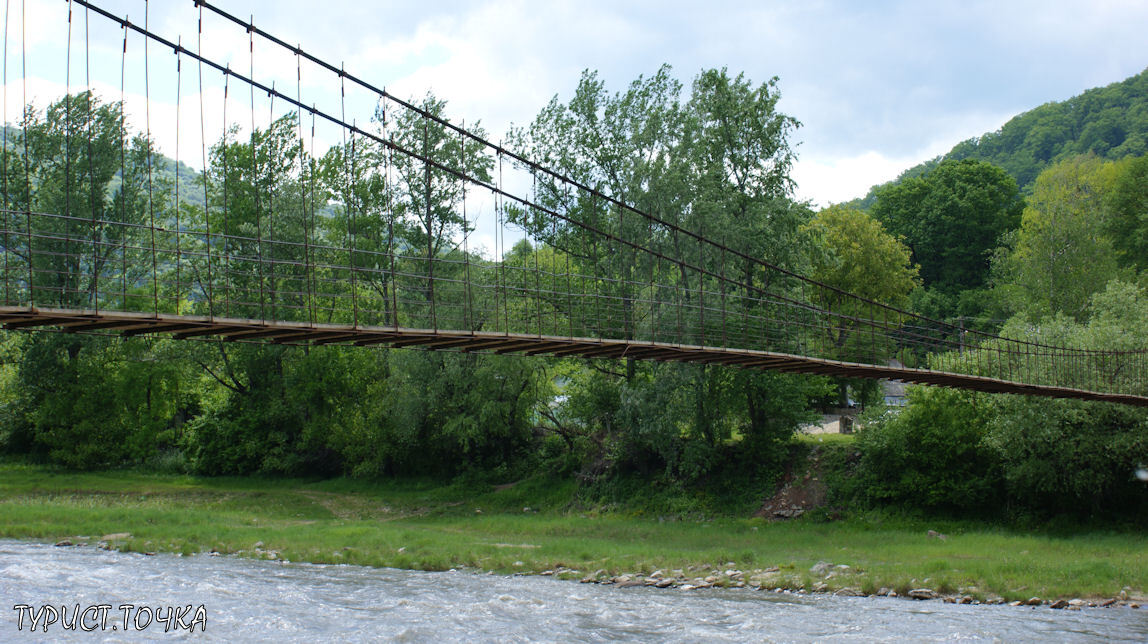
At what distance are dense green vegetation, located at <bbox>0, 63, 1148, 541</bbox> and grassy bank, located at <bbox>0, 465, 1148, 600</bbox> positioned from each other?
1.16 meters

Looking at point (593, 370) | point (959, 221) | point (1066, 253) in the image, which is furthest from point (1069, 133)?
point (593, 370)

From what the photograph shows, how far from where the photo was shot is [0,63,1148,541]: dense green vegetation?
17219 millimetres

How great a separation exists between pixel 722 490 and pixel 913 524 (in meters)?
4.28

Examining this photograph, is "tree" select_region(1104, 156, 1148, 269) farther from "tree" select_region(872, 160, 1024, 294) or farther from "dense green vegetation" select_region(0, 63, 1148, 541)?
"tree" select_region(872, 160, 1024, 294)

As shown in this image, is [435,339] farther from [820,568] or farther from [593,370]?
[593,370]

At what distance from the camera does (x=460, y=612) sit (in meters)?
10.6

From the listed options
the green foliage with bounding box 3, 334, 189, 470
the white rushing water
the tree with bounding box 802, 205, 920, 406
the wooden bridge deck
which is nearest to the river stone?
the white rushing water

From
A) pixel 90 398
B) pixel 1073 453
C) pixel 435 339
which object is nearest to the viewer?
pixel 435 339

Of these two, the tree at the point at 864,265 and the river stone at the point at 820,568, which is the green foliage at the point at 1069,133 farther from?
the river stone at the point at 820,568

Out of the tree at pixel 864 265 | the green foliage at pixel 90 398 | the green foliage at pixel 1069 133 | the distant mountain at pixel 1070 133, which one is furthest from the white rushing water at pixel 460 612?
the distant mountain at pixel 1070 133

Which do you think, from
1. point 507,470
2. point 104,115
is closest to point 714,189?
point 507,470

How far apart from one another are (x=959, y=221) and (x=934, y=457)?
82.8 ft

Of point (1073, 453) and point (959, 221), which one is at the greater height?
point (959, 221)

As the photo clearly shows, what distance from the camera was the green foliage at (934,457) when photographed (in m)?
17.2
